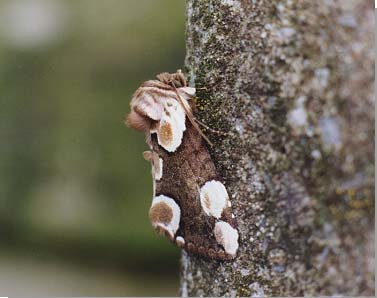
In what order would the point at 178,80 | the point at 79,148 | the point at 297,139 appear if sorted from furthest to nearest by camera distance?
the point at 79,148
the point at 178,80
the point at 297,139

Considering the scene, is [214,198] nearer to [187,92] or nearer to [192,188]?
[192,188]

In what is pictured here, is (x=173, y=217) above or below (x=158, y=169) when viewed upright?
below

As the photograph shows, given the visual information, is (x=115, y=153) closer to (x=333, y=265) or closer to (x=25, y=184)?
(x=25, y=184)

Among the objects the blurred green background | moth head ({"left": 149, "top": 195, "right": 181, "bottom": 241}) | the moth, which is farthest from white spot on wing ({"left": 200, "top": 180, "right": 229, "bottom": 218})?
the blurred green background

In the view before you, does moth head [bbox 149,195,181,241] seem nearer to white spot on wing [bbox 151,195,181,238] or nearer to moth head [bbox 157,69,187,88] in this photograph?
white spot on wing [bbox 151,195,181,238]

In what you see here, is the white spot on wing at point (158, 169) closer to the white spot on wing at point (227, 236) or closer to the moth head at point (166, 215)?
the moth head at point (166, 215)

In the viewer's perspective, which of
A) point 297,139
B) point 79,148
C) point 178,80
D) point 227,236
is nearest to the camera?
point 297,139

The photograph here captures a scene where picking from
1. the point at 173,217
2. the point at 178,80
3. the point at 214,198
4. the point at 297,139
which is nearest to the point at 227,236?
the point at 214,198
